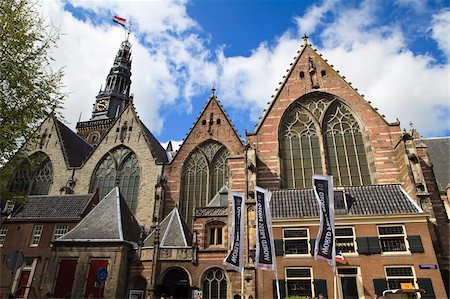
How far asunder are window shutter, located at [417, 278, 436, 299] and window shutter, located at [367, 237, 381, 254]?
1892mm

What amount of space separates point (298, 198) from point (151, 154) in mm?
13887

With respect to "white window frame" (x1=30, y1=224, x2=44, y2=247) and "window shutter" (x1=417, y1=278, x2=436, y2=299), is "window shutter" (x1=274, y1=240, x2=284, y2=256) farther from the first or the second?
"white window frame" (x1=30, y1=224, x2=44, y2=247)

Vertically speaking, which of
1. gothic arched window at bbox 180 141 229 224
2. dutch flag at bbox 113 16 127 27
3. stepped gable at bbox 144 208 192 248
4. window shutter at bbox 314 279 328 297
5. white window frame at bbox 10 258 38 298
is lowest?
window shutter at bbox 314 279 328 297

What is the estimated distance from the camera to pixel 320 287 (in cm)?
1414

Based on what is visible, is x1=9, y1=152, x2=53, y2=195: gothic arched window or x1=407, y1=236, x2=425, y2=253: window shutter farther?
x1=9, y1=152, x2=53, y2=195: gothic arched window

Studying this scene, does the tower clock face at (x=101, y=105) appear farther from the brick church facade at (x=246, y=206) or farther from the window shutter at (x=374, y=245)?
the window shutter at (x=374, y=245)

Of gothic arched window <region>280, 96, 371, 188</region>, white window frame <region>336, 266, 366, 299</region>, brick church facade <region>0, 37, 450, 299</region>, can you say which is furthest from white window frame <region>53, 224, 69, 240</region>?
white window frame <region>336, 266, 366, 299</region>

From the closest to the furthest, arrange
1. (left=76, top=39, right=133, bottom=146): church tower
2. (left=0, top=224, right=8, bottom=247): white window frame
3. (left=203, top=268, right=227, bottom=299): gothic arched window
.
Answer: (left=203, top=268, right=227, bottom=299): gothic arched window, (left=0, top=224, right=8, bottom=247): white window frame, (left=76, top=39, right=133, bottom=146): church tower

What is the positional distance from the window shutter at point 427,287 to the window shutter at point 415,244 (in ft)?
3.92

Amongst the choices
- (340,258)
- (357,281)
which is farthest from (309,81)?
(357,281)

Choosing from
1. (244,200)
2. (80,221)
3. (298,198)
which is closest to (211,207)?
(244,200)

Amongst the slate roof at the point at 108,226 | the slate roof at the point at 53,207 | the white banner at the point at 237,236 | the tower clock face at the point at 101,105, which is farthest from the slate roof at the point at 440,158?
the tower clock face at the point at 101,105

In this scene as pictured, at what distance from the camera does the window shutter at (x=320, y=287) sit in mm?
14031

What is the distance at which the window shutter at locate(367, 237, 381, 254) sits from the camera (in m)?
14.5
